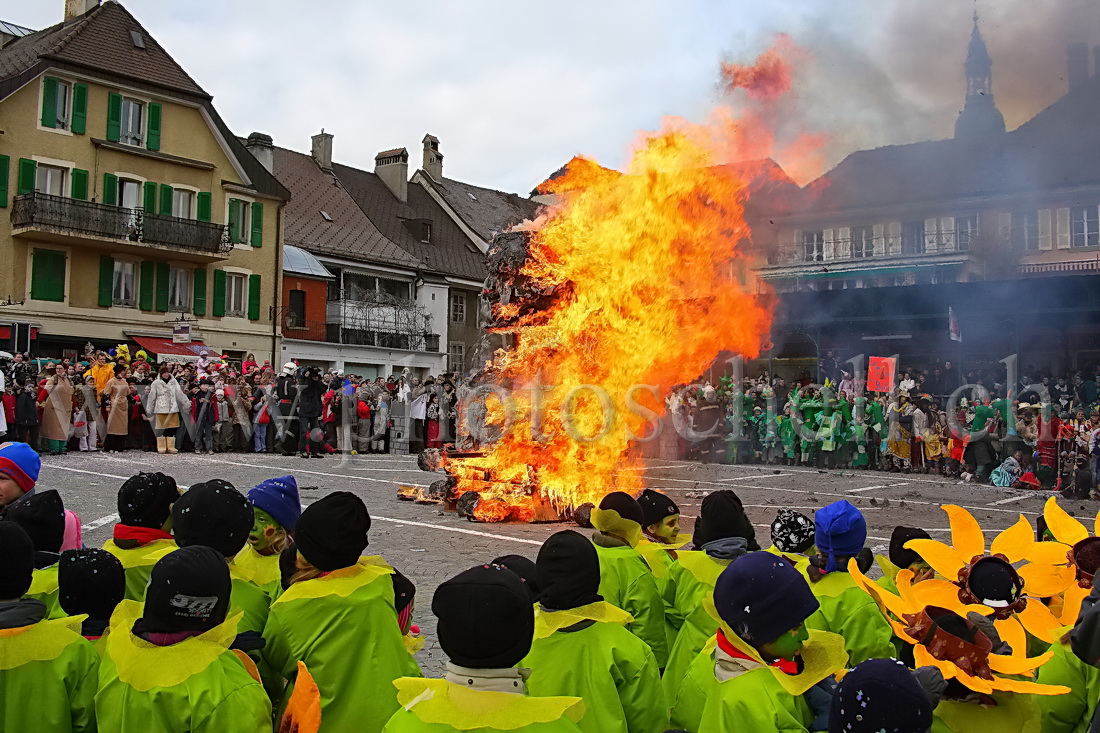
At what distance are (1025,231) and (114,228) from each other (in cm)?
2898

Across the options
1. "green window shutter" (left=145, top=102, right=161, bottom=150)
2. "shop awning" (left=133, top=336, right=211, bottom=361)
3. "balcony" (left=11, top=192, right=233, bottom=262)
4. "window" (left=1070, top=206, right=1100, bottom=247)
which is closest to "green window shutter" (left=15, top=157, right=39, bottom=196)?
"balcony" (left=11, top=192, right=233, bottom=262)

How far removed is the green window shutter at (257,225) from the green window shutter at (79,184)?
644 centimetres

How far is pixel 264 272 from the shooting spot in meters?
34.9

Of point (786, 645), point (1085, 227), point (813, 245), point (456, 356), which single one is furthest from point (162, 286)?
point (786, 645)

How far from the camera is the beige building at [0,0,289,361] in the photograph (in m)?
28.0

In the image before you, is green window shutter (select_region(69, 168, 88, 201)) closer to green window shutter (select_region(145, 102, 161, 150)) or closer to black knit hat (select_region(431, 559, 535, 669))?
green window shutter (select_region(145, 102, 161, 150))

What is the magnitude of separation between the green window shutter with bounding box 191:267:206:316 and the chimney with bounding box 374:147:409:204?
16.4 meters

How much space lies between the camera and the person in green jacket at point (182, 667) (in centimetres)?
267

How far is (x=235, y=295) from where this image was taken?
34.3 meters

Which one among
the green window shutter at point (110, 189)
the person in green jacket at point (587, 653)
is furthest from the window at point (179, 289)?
the person in green jacket at point (587, 653)

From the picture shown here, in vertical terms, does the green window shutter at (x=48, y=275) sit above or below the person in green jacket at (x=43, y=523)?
above

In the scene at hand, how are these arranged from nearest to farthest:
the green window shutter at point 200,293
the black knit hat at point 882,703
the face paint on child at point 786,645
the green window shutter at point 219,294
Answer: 1. the black knit hat at point 882,703
2. the face paint on child at point 786,645
3. the green window shutter at point 200,293
4. the green window shutter at point 219,294

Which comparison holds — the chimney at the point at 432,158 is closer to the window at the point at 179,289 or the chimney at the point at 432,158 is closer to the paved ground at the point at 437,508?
the window at the point at 179,289

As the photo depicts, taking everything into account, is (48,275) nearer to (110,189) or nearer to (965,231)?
(110,189)
